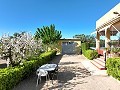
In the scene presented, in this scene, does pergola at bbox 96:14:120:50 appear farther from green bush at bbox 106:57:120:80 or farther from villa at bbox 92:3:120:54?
green bush at bbox 106:57:120:80

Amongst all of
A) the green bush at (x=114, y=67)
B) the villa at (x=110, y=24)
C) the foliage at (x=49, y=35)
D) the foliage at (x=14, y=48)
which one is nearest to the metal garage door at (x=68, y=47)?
the foliage at (x=49, y=35)

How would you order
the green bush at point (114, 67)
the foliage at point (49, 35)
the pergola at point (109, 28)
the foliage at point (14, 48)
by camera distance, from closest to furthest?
the green bush at point (114, 67)
the foliage at point (14, 48)
the pergola at point (109, 28)
the foliage at point (49, 35)

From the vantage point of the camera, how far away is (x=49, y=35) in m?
31.8

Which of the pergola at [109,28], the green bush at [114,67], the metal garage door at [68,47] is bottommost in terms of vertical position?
the green bush at [114,67]

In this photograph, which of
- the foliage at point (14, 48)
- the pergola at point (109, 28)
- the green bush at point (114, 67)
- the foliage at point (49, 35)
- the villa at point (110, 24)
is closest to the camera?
the green bush at point (114, 67)

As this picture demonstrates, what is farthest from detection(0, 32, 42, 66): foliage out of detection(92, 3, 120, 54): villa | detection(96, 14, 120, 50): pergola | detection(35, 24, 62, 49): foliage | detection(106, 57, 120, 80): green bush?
detection(35, 24, 62, 49): foliage

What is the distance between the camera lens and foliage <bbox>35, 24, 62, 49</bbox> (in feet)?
104

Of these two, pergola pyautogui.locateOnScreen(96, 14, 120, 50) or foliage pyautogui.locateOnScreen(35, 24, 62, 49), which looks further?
foliage pyautogui.locateOnScreen(35, 24, 62, 49)

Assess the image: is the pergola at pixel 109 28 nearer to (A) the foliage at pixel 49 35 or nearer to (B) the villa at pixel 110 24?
(B) the villa at pixel 110 24

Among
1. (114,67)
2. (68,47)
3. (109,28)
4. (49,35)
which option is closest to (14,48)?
(114,67)

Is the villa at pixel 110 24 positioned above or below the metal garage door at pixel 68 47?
above

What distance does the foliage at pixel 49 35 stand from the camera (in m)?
31.6

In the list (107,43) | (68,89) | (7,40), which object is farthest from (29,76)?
(107,43)

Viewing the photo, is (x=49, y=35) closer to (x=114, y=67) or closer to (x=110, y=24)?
(x=110, y=24)
